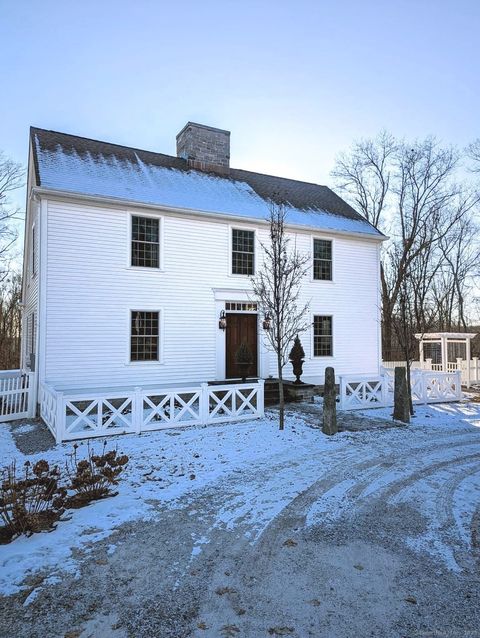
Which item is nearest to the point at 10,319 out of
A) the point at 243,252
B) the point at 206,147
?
the point at 206,147

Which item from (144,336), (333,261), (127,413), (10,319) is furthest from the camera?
(10,319)

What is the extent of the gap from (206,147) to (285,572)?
15.5 metres

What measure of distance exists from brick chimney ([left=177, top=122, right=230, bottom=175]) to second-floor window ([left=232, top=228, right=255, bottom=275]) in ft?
12.7

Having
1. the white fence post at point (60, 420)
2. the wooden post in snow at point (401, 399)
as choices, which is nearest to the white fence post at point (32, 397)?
the white fence post at point (60, 420)

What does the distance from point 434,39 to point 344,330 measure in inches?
358

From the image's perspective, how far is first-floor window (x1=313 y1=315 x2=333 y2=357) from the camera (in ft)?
48.2

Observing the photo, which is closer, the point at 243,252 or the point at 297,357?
the point at 297,357

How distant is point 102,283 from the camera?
37.5 ft

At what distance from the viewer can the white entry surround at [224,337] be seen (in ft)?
42.6

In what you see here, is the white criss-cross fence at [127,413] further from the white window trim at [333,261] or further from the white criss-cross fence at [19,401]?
the white window trim at [333,261]

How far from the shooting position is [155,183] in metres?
13.3

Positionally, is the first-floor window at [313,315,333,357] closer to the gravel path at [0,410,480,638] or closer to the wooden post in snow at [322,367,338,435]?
the wooden post in snow at [322,367,338,435]

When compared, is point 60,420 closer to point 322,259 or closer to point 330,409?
point 330,409

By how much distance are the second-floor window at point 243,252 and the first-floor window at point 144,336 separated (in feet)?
10.7
